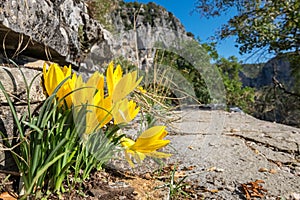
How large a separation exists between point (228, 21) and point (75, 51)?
3.82 m

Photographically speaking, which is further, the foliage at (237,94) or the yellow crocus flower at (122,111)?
the foliage at (237,94)

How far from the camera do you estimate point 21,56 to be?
980 mm

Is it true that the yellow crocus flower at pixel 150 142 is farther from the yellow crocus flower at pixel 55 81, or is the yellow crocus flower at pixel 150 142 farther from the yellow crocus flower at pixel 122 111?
the yellow crocus flower at pixel 55 81

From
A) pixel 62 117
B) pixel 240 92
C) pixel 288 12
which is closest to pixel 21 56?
pixel 62 117

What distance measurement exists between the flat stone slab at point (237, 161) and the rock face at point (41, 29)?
1.96ft

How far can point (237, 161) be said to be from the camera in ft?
3.35

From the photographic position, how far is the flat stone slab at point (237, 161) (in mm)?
802

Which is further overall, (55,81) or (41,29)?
(41,29)

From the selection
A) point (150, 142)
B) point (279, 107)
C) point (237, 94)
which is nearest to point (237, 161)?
point (150, 142)

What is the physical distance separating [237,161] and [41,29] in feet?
3.18

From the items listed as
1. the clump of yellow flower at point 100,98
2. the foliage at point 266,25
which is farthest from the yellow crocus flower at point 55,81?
the foliage at point 266,25

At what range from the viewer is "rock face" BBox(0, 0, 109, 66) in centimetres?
72

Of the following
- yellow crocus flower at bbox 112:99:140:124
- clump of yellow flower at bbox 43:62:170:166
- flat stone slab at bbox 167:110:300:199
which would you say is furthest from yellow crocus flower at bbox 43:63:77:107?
flat stone slab at bbox 167:110:300:199

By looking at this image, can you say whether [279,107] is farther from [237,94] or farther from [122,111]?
[122,111]
